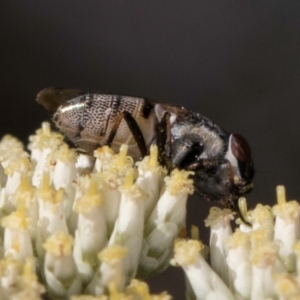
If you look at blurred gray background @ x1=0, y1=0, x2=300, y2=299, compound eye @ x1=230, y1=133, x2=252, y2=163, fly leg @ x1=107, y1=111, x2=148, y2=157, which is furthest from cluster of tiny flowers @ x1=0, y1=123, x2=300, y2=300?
blurred gray background @ x1=0, y1=0, x2=300, y2=299

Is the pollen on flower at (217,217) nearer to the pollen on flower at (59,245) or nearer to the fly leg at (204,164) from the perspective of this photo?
the fly leg at (204,164)

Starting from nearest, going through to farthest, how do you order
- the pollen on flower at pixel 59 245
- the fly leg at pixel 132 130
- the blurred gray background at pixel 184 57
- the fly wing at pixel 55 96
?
the pollen on flower at pixel 59 245, the fly leg at pixel 132 130, the fly wing at pixel 55 96, the blurred gray background at pixel 184 57

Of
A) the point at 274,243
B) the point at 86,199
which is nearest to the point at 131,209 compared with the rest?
the point at 86,199

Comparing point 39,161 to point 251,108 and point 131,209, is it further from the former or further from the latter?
point 251,108

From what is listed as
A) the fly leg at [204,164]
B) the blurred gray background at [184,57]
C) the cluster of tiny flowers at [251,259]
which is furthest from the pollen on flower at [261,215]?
the blurred gray background at [184,57]

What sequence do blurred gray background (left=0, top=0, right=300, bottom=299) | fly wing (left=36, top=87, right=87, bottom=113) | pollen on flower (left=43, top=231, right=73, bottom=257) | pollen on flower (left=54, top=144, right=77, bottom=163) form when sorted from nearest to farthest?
pollen on flower (left=43, top=231, right=73, bottom=257)
pollen on flower (left=54, top=144, right=77, bottom=163)
fly wing (left=36, top=87, right=87, bottom=113)
blurred gray background (left=0, top=0, right=300, bottom=299)

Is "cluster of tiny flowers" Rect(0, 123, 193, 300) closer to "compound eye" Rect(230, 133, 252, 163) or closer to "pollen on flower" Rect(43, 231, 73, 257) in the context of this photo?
"pollen on flower" Rect(43, 231, 73, 257)
